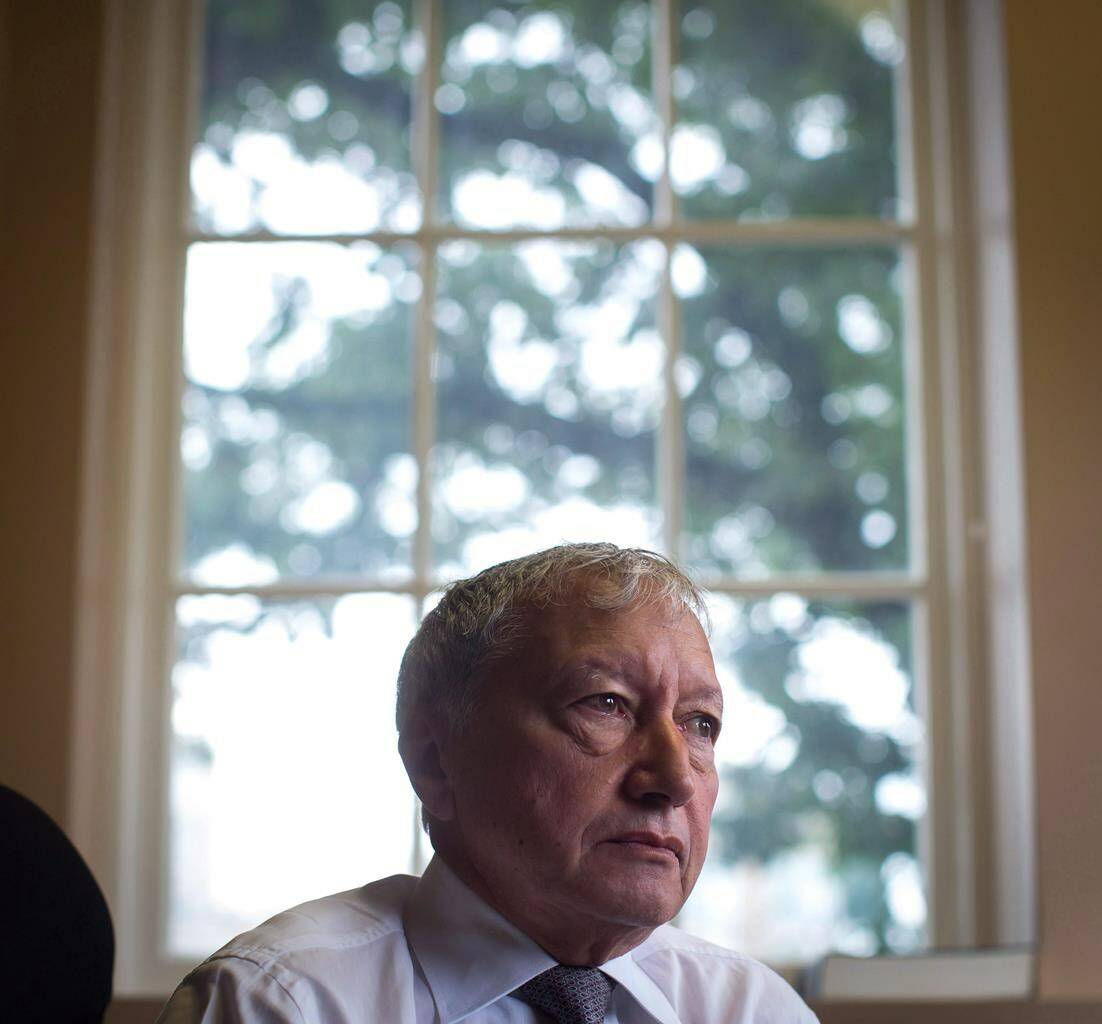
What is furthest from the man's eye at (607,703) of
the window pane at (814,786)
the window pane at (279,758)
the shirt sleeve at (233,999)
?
the window pane at (279,758)

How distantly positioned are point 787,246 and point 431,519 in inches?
35.3

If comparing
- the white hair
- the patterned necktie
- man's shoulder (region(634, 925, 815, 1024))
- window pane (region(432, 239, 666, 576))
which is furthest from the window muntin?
the patterned necktie

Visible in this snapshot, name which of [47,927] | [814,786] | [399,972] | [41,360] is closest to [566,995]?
[399,972]

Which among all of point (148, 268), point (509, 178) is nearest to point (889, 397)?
point (509, 178)

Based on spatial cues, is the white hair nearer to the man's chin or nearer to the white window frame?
the man's chin

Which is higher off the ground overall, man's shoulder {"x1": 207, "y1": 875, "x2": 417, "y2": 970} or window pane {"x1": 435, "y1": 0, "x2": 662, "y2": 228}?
window pane {"x1": 435, "y1": 0, "x2": 662, "y2": 228}

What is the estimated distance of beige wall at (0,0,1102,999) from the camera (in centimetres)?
228

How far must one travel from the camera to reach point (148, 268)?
105 inches

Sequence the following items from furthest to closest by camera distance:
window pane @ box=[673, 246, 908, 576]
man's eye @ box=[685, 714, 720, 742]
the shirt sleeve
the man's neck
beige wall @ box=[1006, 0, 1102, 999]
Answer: window pane @ box=[673, 246, 908, 576]
beige wall @ box=[1006, 0, 1102, 999]
man's eye @ box=[685, 714, 720, 742]
the man's neck
the shirt sleeve

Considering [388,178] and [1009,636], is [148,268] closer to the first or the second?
[388,178]

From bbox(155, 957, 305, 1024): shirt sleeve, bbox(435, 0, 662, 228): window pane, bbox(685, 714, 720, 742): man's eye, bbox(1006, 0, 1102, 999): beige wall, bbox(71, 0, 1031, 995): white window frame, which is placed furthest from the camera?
bbox(435, 0, 662, 228): window pane

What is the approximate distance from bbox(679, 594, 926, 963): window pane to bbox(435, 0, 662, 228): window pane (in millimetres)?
868

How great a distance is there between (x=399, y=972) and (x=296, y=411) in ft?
4.84

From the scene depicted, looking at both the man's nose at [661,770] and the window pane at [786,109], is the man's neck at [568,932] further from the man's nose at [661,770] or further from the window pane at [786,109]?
the window pane at [786,109]
